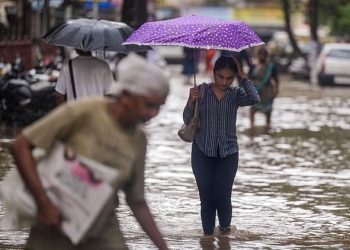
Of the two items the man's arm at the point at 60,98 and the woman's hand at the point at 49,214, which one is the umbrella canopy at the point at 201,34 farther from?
the woman's hand at the point at 49,214

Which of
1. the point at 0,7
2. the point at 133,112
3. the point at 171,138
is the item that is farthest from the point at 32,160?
the point at 0,7

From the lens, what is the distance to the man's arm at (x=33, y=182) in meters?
4.63

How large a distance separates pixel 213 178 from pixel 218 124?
18.0 inches

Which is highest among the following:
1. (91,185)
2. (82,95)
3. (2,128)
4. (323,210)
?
(91,185)

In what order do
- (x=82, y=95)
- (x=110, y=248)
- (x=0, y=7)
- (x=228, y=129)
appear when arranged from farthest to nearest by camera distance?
(x=0, y=7), (x=82, y=95), (x=228, y=129), (x=110, y=248)

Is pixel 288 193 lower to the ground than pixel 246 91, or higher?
lower

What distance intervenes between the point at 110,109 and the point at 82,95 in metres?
5.64

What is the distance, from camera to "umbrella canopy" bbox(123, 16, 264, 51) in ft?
30.2

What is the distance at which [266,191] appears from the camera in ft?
40.9

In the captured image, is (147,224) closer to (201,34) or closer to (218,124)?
(218,124)

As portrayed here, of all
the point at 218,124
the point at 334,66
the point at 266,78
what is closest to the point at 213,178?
the point at 218,124

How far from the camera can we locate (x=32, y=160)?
470 cm

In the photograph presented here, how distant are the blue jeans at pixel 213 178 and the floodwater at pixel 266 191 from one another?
0.32m

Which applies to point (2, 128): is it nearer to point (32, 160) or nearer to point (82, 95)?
point (82, 95)
